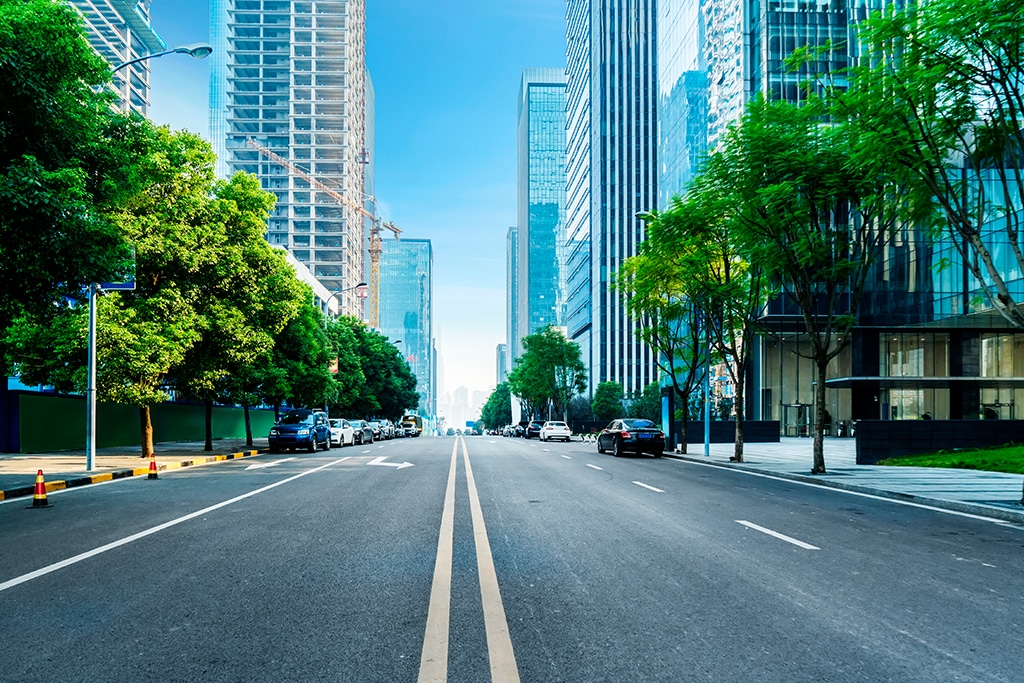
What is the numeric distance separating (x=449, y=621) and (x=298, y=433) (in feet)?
91.5

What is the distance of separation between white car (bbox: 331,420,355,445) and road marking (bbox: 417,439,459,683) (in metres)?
29.4

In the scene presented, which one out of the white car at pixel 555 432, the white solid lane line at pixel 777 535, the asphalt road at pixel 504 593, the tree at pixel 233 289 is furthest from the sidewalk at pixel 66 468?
the white car at pixel 555 432

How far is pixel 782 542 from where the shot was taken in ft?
28.5

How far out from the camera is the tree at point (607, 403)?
99000mm

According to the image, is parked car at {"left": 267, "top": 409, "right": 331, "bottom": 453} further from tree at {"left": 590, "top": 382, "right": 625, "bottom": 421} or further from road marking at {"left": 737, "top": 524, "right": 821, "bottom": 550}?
tree at {"left": 590, "top": 382, "right": 625, "bottom": 421}

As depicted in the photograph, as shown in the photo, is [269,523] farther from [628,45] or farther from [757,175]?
[628,45]

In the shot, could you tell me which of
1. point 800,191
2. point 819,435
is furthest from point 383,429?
point 800,191

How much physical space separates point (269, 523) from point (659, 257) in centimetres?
2095

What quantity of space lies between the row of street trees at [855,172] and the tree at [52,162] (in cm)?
1332

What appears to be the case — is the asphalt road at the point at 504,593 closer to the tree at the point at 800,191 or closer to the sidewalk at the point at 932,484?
the sidewalk at the point at 932,484

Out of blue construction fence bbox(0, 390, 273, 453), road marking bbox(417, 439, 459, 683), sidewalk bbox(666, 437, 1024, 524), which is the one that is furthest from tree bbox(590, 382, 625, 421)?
road marking bbox(417, 439, 459, 683)

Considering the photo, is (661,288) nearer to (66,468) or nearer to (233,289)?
(233,289)

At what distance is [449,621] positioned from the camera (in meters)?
5.18

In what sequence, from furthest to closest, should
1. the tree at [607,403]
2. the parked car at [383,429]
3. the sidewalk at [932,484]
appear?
the tree at [607,403]
the parked car at [383,429]
the sidewalk at [932,484]
